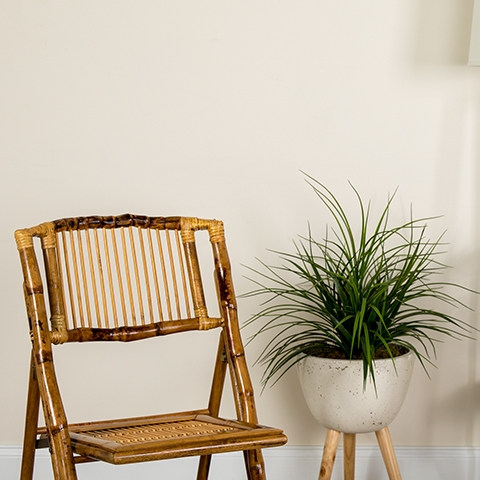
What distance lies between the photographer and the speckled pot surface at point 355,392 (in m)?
1.63

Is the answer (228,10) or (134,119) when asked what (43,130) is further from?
(228,10)

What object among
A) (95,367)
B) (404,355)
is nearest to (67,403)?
(95,367)

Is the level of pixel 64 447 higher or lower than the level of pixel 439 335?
lower

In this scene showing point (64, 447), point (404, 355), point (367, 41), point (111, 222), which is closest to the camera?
point (64, 447)

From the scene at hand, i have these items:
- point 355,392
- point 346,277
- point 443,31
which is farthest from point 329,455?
point 443,31

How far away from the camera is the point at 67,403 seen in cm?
201

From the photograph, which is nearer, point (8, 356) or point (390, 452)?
point (390, 452)

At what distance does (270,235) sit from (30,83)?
31.6 inches

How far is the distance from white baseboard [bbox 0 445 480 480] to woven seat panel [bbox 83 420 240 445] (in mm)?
622

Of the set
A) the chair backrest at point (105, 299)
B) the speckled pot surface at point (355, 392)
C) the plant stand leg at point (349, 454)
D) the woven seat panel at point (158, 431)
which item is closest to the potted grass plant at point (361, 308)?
the speckled pot surface at point (355, 392)

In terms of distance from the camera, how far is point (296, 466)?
2014mm

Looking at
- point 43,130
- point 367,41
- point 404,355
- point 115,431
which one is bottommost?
point 115,431

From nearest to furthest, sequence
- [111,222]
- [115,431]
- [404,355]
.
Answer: [115,431] → [111,222] → [404,355]

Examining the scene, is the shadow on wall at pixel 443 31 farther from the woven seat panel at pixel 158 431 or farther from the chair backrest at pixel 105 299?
the woven seat panel at pixel 158 431
